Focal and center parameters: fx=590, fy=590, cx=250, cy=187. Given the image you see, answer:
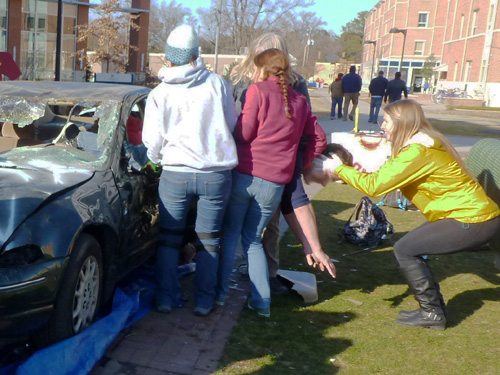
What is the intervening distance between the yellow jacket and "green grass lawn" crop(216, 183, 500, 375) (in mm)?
856

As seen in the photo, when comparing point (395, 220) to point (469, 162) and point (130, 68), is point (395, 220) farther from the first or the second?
point (130, 68)

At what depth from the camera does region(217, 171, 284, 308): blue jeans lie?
402 cm

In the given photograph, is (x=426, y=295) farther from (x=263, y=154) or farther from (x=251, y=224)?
(x=263, y=154)

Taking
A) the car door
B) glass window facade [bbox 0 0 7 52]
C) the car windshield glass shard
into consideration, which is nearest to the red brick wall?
glass window facade [bbox 0 0 7 52]

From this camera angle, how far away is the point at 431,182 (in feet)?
13.1

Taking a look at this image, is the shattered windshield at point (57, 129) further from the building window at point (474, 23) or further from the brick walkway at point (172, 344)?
the building window at point (474, 23)

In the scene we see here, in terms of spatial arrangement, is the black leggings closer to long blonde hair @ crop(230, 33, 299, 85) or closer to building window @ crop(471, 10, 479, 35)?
long blonde hair @ crop(230, 33, 299, 85)

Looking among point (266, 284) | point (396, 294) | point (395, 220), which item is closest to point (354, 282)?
point (396, 294)

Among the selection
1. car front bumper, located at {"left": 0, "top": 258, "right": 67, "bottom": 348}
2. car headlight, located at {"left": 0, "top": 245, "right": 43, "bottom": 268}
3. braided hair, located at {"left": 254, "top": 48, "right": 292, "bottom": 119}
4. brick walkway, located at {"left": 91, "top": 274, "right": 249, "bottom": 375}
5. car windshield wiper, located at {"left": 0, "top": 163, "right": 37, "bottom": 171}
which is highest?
braided hair, located at {"left": 254, "top": 48, "right": 292, "bottom": 119}

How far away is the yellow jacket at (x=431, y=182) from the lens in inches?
154

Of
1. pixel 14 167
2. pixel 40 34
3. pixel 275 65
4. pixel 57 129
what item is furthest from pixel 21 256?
pixel 40 34

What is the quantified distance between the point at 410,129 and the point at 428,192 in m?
0.45

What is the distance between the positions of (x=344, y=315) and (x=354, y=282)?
0.79 m

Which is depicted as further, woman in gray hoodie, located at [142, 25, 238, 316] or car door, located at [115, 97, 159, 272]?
car door, located at [115, 97, 159, 272]
